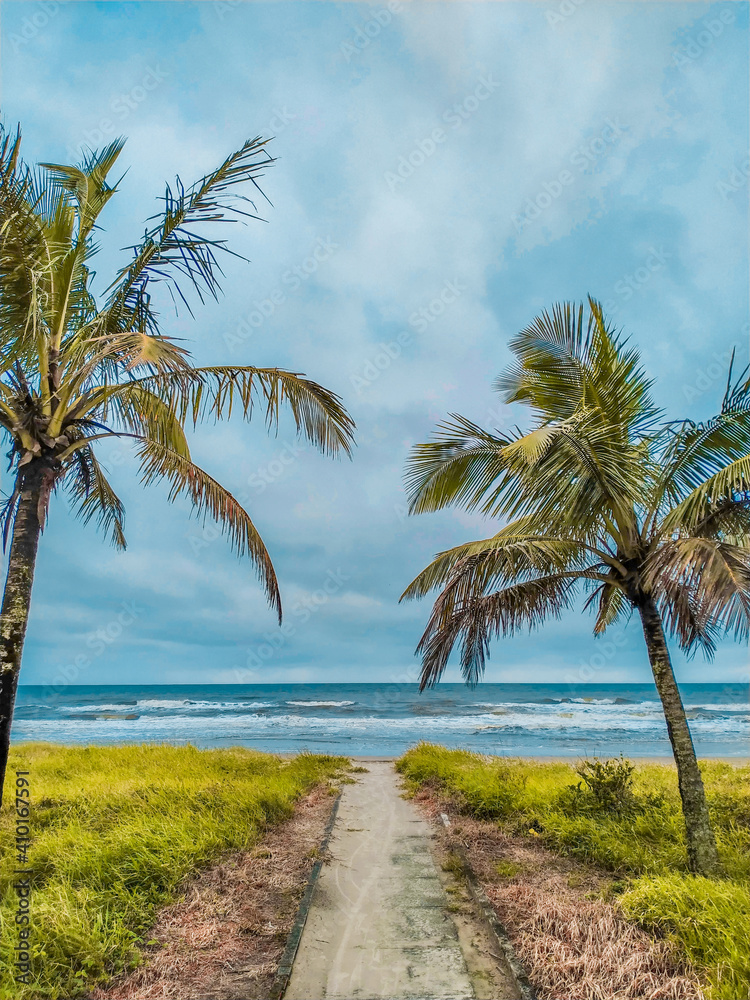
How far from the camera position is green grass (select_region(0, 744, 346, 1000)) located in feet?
12.1

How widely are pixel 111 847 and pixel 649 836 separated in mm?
6062

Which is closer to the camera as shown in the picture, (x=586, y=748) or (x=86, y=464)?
(x=86, y=464)

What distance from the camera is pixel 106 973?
360 centimetres

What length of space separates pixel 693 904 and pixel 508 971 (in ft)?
4.90

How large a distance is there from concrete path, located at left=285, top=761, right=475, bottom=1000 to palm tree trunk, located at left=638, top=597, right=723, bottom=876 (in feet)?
8.04

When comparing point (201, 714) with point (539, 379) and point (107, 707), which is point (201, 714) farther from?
point (539, 379)

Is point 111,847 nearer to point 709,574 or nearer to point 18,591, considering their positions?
point 18,591

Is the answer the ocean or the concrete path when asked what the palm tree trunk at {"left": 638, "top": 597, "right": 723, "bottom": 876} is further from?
the ocean

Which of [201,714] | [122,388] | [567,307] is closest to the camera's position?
[122,388]

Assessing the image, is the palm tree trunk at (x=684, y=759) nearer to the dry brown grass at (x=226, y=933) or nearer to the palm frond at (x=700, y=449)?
the palm frond at (x=700, y=449)

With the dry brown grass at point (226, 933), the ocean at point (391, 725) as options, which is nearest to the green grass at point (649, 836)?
the dry brown grass at point (226, 933)

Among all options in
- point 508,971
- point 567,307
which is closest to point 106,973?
point 508,971

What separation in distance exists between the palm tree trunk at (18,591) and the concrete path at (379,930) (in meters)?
2.76

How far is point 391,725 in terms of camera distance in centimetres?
2984
